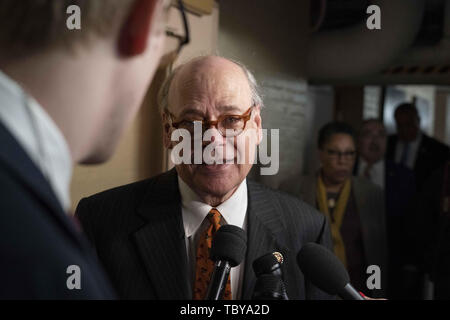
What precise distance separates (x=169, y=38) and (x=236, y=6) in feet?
1.37

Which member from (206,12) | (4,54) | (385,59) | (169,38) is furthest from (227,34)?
(4,54)

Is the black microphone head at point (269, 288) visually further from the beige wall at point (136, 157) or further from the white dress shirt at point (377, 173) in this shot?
the white dress shirt at point (377, 173)

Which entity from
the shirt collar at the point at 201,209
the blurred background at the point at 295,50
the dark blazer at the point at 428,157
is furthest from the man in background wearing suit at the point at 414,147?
the shirt collar at the point at 201,209

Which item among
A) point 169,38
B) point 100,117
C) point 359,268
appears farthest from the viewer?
point 359,268

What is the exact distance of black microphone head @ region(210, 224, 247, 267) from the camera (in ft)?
2.11

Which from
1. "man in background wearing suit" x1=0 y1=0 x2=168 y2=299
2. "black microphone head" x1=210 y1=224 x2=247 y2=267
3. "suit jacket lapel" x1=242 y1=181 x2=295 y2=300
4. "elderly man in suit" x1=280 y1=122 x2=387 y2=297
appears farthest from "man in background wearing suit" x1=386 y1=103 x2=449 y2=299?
"man in background wearing suit" x1=0 y1=0 x2=168 y2=299

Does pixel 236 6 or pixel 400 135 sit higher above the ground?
pixel 236 6

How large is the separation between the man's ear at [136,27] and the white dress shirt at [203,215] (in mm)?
566

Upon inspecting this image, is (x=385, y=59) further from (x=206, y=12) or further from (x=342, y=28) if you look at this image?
(x=206, y=12)

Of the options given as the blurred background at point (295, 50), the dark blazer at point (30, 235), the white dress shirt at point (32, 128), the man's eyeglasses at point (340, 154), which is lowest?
the man's eyeglasses at point (340, 154)

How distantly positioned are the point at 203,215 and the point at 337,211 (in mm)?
1040

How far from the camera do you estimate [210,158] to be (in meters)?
0.91

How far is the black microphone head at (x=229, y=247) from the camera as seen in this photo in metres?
0.64

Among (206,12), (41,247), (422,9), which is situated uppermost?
(422,9)
